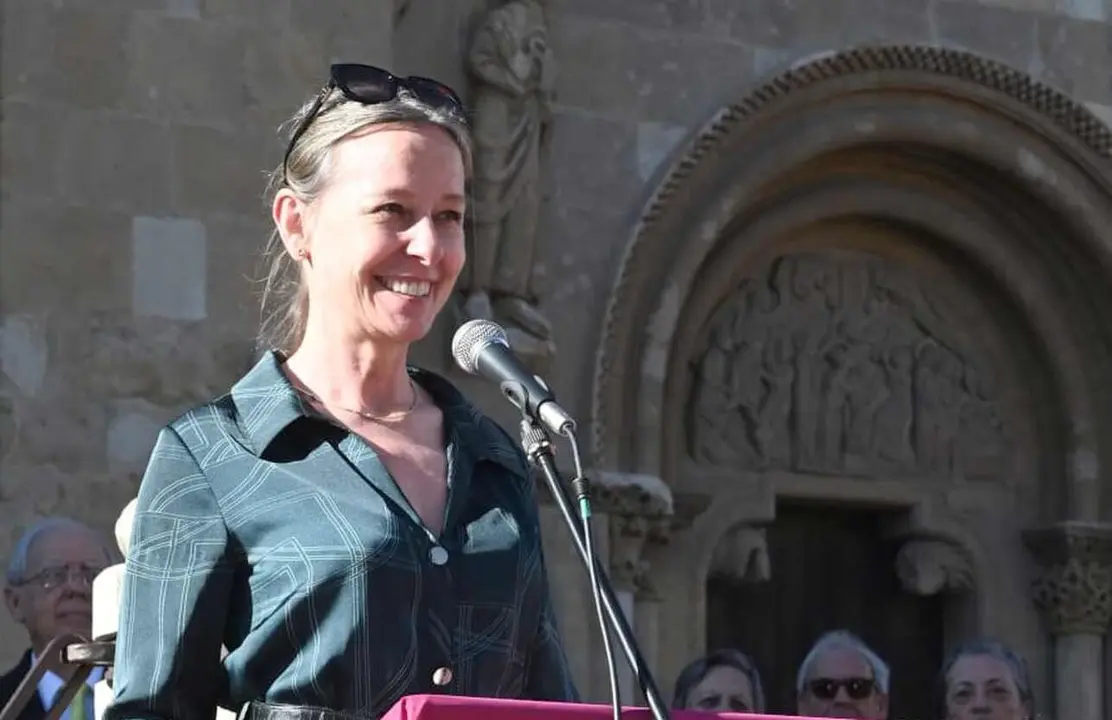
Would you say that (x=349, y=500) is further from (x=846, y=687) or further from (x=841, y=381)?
(x=841, y=381)

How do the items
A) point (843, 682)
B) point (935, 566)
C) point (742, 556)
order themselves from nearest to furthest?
point (843, 682), point (742, 556), point (935, 566)

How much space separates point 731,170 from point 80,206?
99.0 inches

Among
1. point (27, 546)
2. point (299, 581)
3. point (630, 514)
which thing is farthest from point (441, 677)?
point (630, 514)

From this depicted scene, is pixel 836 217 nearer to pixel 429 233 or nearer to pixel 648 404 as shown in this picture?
pixel 648 404

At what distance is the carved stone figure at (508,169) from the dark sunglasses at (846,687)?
5.70 feet

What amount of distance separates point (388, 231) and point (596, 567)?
0.48 meters

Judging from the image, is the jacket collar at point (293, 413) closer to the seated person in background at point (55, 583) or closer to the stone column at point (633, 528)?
the seated person in background at point (55, 583)

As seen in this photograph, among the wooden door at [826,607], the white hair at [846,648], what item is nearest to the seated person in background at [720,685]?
the white hair at [846,648]

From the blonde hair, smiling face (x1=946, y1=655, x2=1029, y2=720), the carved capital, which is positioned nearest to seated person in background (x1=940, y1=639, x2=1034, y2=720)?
smiling face (x1=946, y1=655, x2=1029, y2=720)

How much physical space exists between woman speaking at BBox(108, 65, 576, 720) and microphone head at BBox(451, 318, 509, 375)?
0.04m

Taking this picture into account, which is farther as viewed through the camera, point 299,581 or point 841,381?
point 841,381

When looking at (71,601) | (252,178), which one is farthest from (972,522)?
(71,601)

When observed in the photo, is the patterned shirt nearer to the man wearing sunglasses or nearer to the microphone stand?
the microphone stand

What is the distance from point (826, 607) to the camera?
9797 mm
